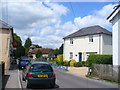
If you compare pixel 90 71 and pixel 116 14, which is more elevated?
pixel 116 14

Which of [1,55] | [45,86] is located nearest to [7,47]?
[1,55]

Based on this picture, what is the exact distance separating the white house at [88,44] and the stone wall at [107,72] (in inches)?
480

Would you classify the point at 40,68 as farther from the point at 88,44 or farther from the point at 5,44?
the point at 88,44

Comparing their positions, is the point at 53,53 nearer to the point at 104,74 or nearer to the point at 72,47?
the point at 72,47

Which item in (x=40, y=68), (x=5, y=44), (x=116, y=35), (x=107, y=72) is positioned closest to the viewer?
(x=40, y=68)

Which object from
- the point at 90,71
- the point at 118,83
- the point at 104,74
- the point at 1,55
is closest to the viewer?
the point at 118,83

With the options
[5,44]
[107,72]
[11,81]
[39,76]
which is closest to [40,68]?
[39,76]

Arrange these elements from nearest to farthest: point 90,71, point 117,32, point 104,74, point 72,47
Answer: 1. point 104,74
2. point 117,32
3. point 90,71
4. point 72,47

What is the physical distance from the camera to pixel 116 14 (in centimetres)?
1529

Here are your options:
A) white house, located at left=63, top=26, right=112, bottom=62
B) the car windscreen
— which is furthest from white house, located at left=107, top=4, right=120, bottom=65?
white house, located at left=63, top=26, right=112, bottom=62

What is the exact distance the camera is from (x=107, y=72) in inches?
517

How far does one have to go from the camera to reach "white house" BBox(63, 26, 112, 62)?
87.2 feet

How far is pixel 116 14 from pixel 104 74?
592 cm

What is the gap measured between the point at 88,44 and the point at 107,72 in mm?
15509
